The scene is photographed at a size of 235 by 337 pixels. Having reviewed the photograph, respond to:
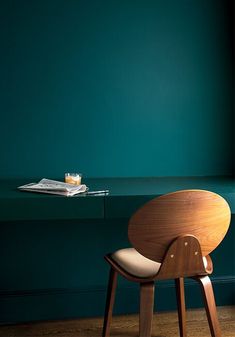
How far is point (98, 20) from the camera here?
254 cm

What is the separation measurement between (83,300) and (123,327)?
0.29m

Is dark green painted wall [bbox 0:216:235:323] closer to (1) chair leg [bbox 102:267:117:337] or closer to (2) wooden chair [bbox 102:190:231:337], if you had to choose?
(1) chair leg [bbox 102:267:117:337]

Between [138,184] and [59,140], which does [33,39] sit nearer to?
[59,140]

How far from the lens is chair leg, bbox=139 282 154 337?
172 centimetres

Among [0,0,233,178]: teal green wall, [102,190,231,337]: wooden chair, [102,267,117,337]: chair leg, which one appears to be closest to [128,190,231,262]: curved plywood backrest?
[102,190,231,337]: wooden chair

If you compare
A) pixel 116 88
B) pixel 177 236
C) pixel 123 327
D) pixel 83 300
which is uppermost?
pixel 116 88

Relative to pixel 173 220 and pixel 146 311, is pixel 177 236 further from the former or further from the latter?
pixel 146 311

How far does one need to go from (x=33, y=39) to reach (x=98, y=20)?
15.6 inches

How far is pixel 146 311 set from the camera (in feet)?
5.69

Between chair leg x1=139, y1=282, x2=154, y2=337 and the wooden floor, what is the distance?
65cm

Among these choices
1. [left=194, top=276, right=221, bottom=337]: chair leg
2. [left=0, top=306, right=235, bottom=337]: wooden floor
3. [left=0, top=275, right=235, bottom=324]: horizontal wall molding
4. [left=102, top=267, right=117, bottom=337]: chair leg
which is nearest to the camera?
[left=194, top=276, right=221, bottom=337]: chair leg

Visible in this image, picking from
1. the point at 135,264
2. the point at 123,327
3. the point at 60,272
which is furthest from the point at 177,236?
the point at 60,272

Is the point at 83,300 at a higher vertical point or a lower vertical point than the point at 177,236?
lower

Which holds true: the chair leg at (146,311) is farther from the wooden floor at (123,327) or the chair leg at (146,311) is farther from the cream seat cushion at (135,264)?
the wooden floor at (123,327)
